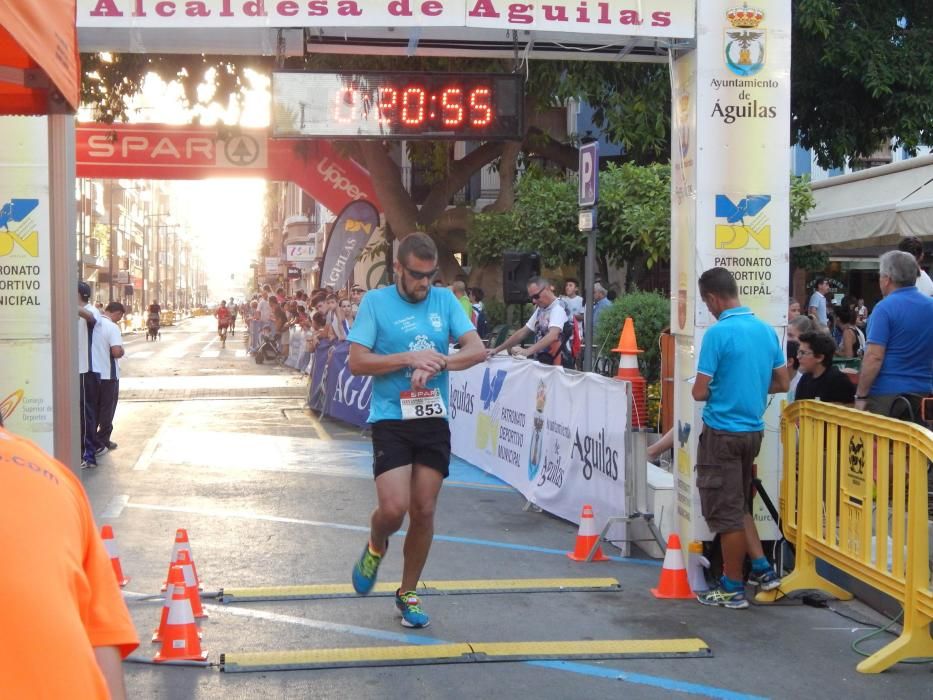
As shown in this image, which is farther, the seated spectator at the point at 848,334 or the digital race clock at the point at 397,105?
the seated spectator at the point at 848,334

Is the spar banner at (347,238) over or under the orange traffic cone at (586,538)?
over

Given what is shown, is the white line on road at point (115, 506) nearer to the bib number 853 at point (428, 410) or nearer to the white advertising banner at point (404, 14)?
the white advertising banner at point (404, 14)

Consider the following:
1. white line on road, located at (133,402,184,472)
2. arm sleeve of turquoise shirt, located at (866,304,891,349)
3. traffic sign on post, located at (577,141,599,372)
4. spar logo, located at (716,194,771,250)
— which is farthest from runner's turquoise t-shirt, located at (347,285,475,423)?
white line on road, located at (133,402,184,472)

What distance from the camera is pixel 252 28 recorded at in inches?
278

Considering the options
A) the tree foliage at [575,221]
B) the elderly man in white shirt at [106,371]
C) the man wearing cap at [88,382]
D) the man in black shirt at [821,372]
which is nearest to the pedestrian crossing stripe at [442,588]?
the man in black shirt at [821,372]

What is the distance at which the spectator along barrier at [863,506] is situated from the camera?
5.58m

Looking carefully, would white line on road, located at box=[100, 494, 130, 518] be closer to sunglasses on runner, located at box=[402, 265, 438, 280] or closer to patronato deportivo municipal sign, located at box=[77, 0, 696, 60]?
patronato deportivo municipal sign, located at box=[77, 0, 696, 60]

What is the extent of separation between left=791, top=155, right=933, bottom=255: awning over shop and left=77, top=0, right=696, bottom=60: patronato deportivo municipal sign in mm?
5950

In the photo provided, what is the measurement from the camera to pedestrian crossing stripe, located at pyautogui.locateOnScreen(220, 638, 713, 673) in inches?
218

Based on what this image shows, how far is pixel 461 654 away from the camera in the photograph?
5699 mm

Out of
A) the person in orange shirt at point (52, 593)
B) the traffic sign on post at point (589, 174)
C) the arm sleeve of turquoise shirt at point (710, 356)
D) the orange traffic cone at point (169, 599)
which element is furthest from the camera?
the traffic sign on post at point (589, 174)

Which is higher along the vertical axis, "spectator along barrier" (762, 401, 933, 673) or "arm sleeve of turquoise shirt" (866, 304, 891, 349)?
"arm sleeve of turquoise shirt" (866, 304, 891, 349)

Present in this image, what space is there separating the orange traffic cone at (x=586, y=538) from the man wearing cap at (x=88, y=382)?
6473mm

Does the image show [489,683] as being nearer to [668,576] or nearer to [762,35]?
[668,576]
